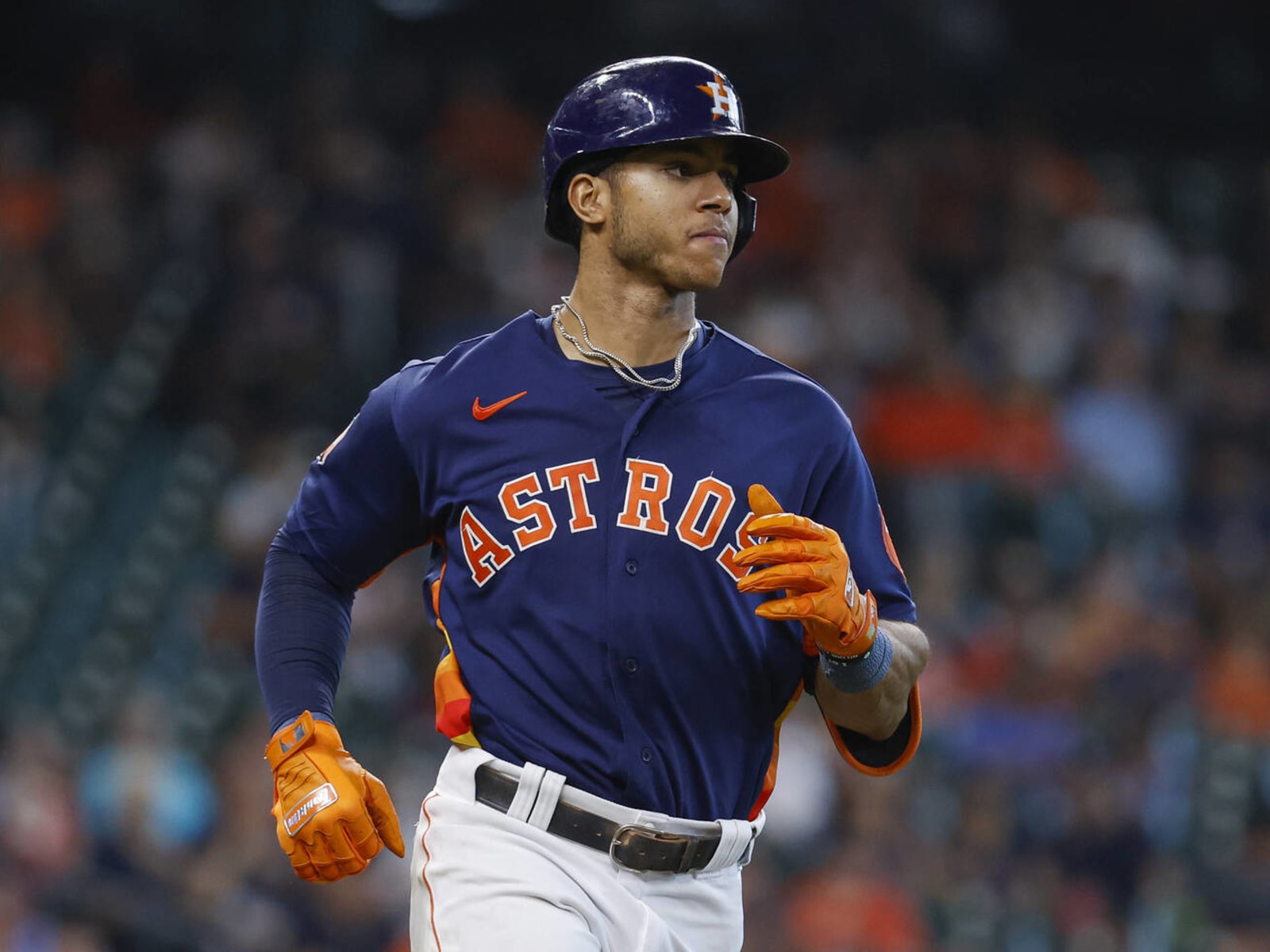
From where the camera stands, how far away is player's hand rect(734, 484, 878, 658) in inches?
107

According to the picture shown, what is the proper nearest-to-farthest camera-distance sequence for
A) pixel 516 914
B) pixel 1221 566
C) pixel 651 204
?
1. pixel 516 914
2. pixel 651 204
3. pixel 1221 566

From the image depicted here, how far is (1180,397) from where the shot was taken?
894 cm

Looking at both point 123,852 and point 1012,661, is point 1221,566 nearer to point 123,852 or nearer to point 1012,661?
point 1012,661

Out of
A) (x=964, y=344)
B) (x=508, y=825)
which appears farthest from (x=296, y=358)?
(x=508, y=825)

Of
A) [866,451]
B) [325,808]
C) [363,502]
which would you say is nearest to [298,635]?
[363,502]

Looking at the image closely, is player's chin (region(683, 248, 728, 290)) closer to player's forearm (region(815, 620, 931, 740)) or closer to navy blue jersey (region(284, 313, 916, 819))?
navy blue jersey (region(284, 313, 916, 819))

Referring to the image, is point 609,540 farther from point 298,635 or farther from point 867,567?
point 298,635

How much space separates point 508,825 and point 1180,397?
6806mm

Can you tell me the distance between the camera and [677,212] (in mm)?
3092

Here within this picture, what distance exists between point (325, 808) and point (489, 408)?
2.44 feet

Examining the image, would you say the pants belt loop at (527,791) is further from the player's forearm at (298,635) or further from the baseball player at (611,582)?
the player's forearm at (298,635)

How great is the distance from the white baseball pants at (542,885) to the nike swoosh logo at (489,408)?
58cm

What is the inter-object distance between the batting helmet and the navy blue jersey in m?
0.35

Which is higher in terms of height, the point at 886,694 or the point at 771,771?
the point at 886,694
